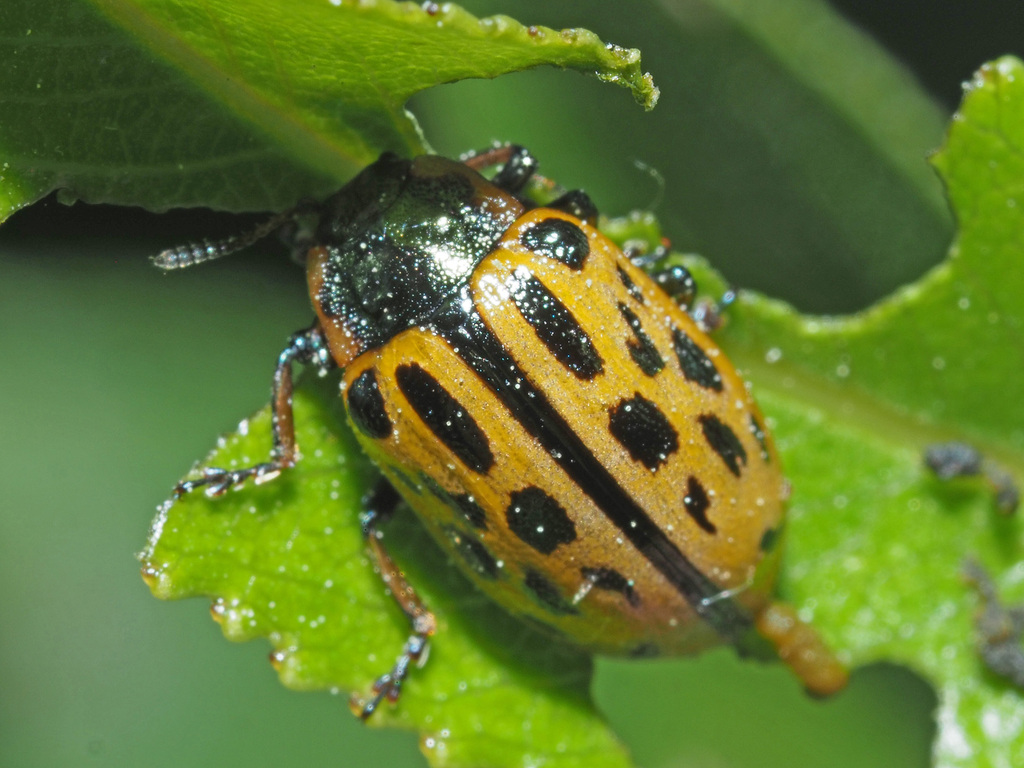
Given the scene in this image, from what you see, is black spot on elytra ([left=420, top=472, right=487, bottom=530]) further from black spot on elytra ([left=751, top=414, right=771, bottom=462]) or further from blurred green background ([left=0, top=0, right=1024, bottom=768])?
blurred green background ([left=0, top=0, right=1024, bottom=768])

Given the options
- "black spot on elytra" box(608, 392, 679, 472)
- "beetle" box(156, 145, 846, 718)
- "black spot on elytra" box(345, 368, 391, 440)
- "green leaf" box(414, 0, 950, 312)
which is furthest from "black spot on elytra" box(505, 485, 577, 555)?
"green leaf" box(414, 0, 950, 312)

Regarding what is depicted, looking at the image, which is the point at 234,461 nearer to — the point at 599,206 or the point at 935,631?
the point at 599,206

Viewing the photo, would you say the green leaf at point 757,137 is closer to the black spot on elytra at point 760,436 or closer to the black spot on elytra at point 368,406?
the black spot on elytra at point 760,436

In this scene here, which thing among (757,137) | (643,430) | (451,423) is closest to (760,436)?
(643,430)

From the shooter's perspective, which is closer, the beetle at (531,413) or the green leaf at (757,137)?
the beetle at (531,413)

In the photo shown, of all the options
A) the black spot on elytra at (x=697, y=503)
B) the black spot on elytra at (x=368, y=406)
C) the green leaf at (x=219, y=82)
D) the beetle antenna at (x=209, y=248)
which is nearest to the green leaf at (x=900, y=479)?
the black spot on elytra at (x=697, y=503)

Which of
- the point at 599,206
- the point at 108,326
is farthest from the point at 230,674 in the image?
the point at 599,206
